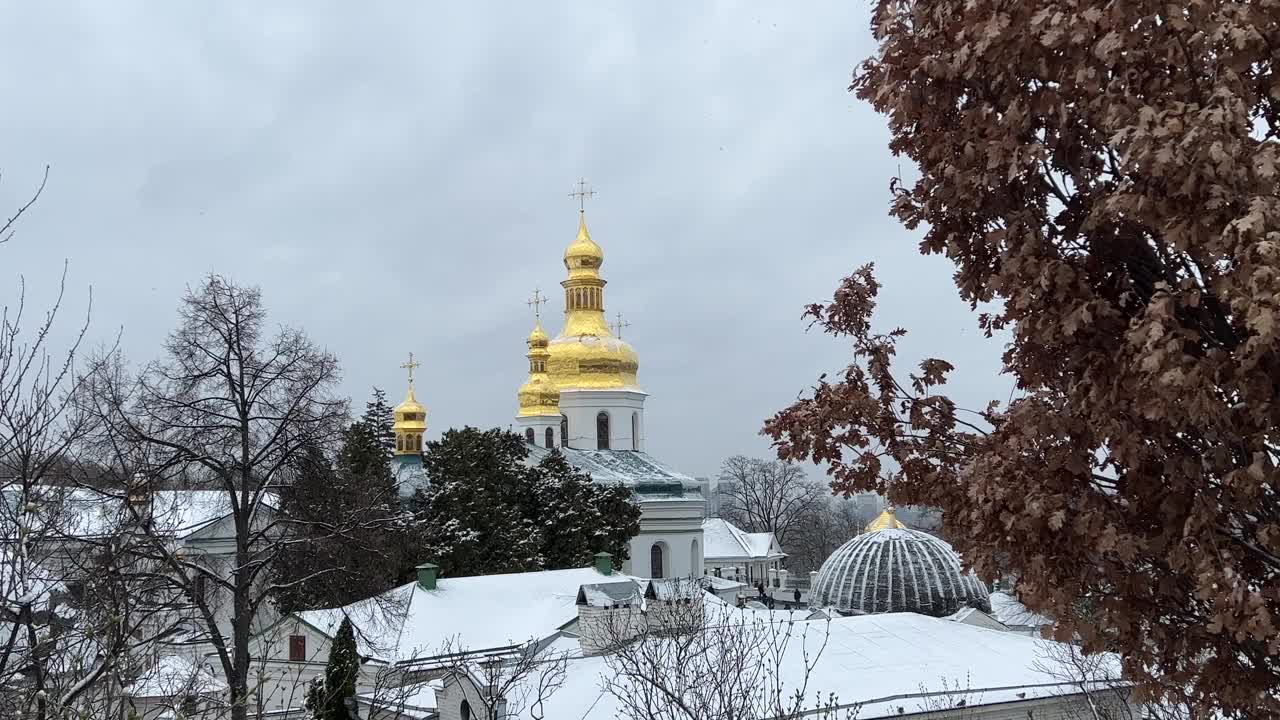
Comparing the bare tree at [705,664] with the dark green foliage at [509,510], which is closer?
the bare tree at [705,664]

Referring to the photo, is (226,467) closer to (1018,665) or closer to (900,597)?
(1018,665)

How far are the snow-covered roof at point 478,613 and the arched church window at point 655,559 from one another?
22.9 meters

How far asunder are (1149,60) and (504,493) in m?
39.0

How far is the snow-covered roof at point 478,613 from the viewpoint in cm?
2631

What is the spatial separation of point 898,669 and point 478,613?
11.9m

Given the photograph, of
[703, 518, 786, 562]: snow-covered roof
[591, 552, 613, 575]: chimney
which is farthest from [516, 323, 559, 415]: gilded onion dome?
[591, 552, 613, 575]: chimney

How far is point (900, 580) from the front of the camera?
31.4m

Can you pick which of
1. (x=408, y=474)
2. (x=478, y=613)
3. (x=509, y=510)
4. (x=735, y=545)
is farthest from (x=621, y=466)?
(x=478, y=613)

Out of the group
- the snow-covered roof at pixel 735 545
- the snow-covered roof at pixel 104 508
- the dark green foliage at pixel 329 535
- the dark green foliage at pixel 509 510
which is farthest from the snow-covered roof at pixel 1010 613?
the snow-covered roof at pixel 735 545

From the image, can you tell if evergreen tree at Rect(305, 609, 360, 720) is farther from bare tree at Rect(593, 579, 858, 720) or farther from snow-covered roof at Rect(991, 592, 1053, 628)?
snow-covered roof at Rect(991, 592, 1053, 628)

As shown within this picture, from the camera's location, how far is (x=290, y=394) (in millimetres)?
17266

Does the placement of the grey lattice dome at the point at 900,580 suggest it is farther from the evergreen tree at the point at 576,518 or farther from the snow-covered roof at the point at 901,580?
the evergreen tree at the point at 576,518

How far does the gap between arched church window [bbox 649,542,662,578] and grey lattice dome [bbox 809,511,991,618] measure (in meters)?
22.0

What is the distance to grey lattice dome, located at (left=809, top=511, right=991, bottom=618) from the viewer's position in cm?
3103
